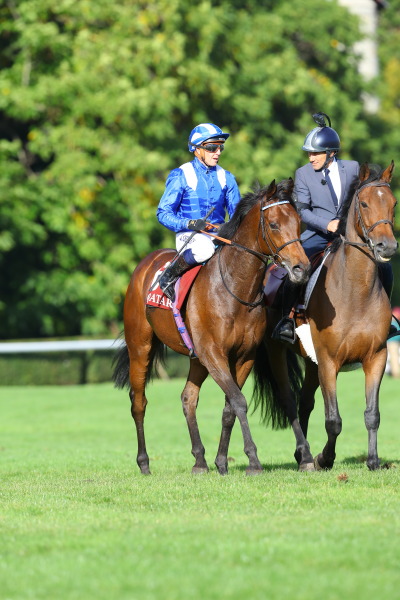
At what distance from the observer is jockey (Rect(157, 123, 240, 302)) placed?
33.4 ft

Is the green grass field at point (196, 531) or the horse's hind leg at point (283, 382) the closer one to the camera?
the green grass field at point (196, 531)

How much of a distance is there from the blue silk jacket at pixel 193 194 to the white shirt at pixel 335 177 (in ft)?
2.91

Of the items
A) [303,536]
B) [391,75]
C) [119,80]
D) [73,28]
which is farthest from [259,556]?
[391,75]

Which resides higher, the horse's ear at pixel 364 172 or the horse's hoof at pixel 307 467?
the horse's ear at pixel 364 172

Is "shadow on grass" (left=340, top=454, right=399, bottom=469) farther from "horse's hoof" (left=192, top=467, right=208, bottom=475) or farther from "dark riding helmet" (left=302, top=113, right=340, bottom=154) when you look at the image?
"dark riding helmet" (left=302, top=113, right=340, bottom=154)

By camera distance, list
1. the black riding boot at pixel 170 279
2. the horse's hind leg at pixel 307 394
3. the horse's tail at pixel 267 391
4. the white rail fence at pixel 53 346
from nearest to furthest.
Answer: the black riding boot at pixel 170 279
the horse's tail at pixel 267 391
the horse's hind leg at pixel 307 394
the white rail fence at pixel 53 346

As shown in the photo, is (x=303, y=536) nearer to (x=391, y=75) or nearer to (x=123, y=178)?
(x=123, y=178)

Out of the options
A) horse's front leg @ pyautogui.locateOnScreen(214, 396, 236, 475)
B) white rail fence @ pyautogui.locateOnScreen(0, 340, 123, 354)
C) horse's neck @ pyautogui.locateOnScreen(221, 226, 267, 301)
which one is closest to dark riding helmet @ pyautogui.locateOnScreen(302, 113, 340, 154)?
horse's neck @ pyautogui.locateOnScreen(221, 226, 267, 301)

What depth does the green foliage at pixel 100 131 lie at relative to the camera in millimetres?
28906

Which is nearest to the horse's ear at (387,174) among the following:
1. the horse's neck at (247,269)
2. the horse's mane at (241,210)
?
the horse's mane at (241,210)

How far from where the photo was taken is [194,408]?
1067cm

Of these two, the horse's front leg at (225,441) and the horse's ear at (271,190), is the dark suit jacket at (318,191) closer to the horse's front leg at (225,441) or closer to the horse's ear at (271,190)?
the horse's ear at (271,190)

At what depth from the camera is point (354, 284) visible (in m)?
9.51

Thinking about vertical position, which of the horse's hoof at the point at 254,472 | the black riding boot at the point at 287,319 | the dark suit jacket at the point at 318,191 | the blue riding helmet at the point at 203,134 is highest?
the blue riding helmet at the point at 203,134
